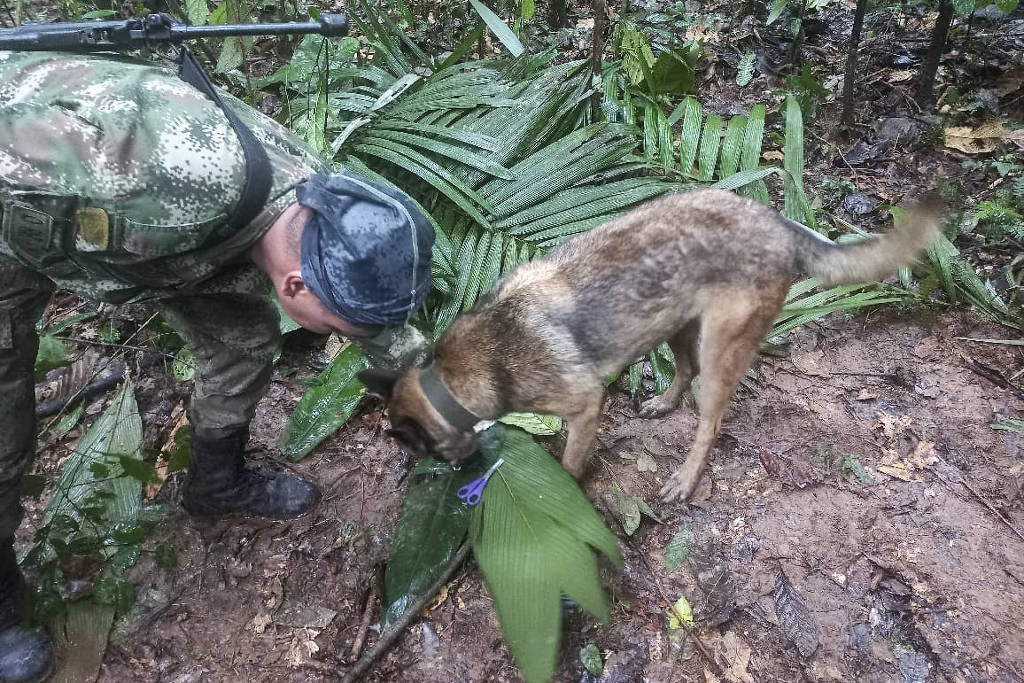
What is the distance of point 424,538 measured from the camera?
295 centimetres

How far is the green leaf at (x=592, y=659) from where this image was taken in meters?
2.63

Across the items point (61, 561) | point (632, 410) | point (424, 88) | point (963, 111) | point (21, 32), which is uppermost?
point (21, 32)

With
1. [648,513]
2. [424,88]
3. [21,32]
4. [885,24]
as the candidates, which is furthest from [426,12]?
[648,513]

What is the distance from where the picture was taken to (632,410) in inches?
150

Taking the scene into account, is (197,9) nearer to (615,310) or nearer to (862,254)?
(615,310)

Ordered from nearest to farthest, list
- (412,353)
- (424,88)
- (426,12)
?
(412,353) < (424,88) < (426,12)

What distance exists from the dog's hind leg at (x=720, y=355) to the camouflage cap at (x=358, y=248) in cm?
153

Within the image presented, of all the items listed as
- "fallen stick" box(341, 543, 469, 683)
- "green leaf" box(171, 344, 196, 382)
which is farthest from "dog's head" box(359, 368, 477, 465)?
"green leaf" box(171, 344, 196, 382)

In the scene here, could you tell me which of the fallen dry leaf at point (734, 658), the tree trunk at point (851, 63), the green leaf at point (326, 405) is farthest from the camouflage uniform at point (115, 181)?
the tree trunk at point (851, 63)

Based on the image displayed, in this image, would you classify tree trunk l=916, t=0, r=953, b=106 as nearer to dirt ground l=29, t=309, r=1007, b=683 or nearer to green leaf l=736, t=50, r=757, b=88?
green leaf l=736, t=50, r=757, b=88

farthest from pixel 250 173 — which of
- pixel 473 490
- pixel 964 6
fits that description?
pixel 964 6

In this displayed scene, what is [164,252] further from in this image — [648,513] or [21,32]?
[648,513]

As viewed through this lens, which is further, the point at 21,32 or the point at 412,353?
the point at 412,353

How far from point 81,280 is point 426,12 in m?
5.18
